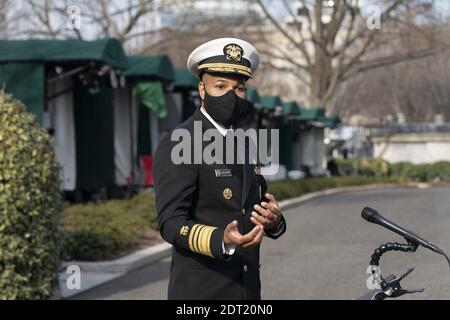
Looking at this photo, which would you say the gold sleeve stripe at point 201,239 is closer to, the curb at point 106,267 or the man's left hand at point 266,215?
the man's left hand at point 266,215

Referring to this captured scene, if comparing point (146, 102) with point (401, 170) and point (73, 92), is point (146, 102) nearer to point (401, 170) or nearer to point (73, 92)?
point (73, 92)

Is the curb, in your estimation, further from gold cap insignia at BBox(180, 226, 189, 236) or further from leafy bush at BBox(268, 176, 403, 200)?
leafy bush at BBox(268, 176, 403, 200)

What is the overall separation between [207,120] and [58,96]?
1328 centimetres

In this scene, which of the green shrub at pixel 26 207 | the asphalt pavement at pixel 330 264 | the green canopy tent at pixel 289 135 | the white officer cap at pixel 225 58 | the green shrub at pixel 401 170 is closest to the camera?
the white officer cap at pixel 225 58

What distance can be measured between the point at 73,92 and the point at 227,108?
13.9 metres

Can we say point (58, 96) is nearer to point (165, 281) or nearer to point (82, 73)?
point (82, 73)

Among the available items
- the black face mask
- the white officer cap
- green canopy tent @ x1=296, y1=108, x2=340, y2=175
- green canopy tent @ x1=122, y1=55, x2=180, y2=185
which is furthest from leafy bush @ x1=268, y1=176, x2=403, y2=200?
the black face mask

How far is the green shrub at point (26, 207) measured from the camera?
823cm

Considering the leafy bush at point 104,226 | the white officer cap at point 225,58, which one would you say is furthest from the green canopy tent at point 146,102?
the white officer cap at point 225,58

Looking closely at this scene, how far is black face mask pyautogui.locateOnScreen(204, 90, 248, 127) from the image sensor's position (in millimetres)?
3676

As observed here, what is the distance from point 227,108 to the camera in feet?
12.1

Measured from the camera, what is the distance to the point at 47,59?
15297 mm

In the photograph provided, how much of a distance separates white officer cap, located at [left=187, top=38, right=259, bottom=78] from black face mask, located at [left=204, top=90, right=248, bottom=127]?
0.12 m

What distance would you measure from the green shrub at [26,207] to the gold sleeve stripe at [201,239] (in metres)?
4.96
